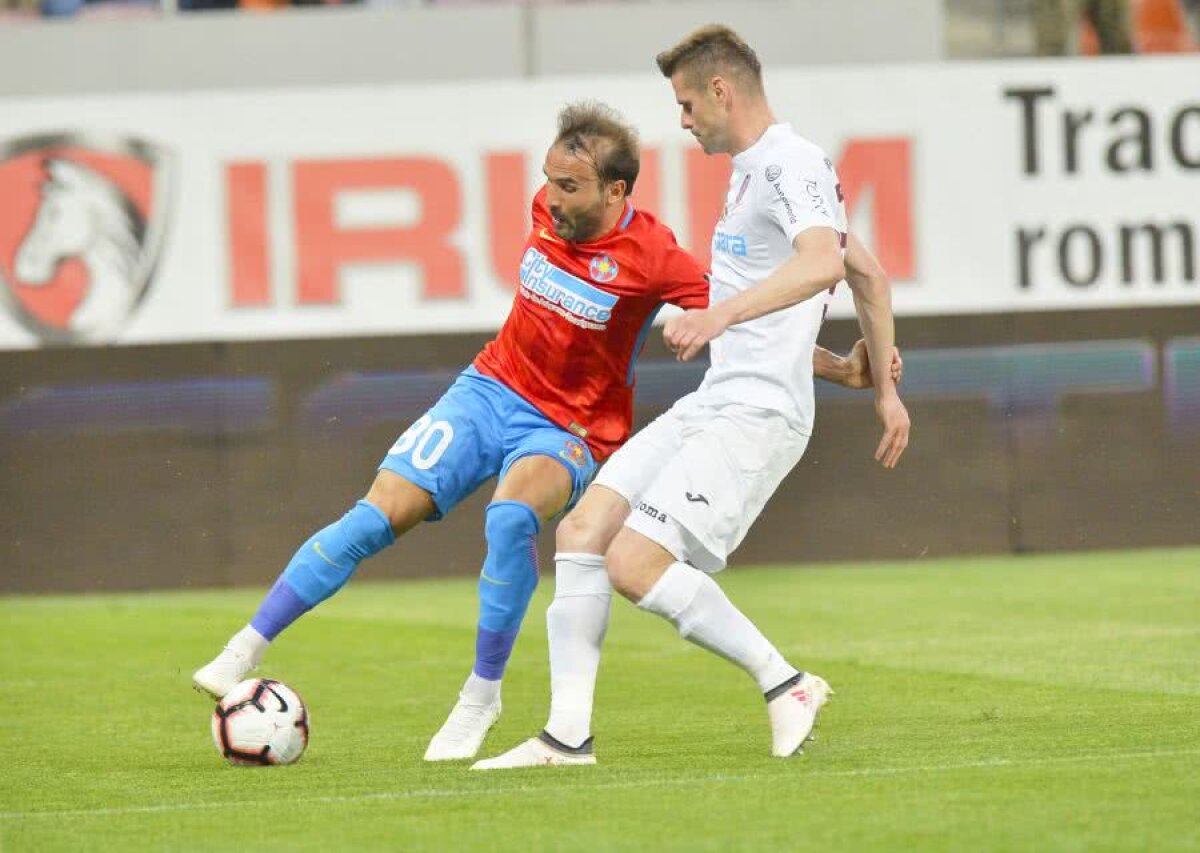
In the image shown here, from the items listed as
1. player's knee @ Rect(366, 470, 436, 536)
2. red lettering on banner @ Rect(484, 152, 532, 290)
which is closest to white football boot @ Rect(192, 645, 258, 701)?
player's knee @ Rect(366, 470, 436, 536)

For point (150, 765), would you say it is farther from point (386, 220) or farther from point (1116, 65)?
point (1116, 65)

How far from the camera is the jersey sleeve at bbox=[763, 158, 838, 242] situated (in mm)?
6715

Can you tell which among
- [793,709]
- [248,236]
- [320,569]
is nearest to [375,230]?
[248,236]

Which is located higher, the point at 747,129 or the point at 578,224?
Answer: the point at 747,129

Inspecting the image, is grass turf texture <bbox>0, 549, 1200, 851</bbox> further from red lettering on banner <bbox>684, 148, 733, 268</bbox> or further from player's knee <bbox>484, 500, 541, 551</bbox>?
red lettering on banner <bbox>684, 148, 733, 268</bbox>

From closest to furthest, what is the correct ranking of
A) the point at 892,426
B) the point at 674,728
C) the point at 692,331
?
the point at 692,331, the point at 892,426, the point at 674,728

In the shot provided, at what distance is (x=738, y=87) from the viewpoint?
6.98 metres

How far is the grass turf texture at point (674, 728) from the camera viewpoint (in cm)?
575

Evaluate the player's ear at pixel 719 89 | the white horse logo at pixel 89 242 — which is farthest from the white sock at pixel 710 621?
the white horse logo at pixel 89 242

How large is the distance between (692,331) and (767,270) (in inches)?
30.1

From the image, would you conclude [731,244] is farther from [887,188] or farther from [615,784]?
[887,188]

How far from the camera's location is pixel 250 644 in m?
7.21

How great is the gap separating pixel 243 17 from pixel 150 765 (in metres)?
8.27

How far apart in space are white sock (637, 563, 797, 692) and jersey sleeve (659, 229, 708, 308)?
107 centimetres
